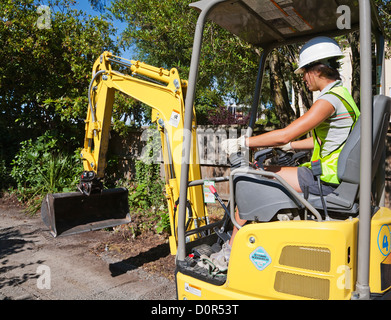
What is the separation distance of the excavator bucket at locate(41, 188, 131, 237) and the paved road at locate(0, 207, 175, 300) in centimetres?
62

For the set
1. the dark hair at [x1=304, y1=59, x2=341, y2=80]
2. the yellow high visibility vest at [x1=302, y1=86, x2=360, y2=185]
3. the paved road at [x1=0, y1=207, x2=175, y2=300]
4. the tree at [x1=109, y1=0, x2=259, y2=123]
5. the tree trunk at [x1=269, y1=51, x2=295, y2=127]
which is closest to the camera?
the yellow high visibility vest at [x1=302, y1=86, x2=360, y2=185]

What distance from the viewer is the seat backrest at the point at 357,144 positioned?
7.30ft

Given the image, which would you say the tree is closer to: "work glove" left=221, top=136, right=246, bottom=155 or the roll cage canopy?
the roll cage canopy

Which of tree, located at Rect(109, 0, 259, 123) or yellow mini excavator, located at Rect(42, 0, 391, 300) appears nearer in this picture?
yellow mini excavator, located at Rect(42, 0, 391, 300)

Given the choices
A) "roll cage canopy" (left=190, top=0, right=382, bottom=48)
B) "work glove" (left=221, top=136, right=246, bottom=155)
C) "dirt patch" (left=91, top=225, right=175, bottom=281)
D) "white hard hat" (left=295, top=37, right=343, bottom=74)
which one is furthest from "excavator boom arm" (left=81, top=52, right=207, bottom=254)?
"white hard hat" (left=295, top=37, right=343, bottom=74)

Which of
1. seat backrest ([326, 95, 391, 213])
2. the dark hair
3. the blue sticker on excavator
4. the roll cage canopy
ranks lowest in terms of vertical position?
the blue sticker on excavator

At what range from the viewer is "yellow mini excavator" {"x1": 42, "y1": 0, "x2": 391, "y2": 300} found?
2090 millimetres

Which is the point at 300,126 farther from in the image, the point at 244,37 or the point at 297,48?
the point at 297,48

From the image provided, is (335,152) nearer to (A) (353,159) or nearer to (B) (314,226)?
(A) (353,159)

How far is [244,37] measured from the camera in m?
3.51

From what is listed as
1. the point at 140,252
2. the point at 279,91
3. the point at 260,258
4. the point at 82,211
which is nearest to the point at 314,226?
the point at 260,258

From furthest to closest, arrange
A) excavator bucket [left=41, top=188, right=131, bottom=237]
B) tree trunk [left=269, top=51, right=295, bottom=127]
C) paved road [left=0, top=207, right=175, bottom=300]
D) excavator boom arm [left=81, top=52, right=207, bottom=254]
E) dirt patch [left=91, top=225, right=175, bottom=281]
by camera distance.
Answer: tree trunk [left=269, top=51, right=295, bottom=127]
dirt patch [left=91, top=225, right=175, bottom=281]
excavator bucket [left=41, top=188, right=131, bottom=237]
paved road [left=0, top=207, right=175, bottom=300]
excavator boom arm [left=81, top=52, right=207, bottom=254]

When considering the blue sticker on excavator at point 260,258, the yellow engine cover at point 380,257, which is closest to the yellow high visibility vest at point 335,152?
the yellow engine cover at point 380,257

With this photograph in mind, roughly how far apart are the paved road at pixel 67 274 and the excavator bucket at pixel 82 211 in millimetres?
619
